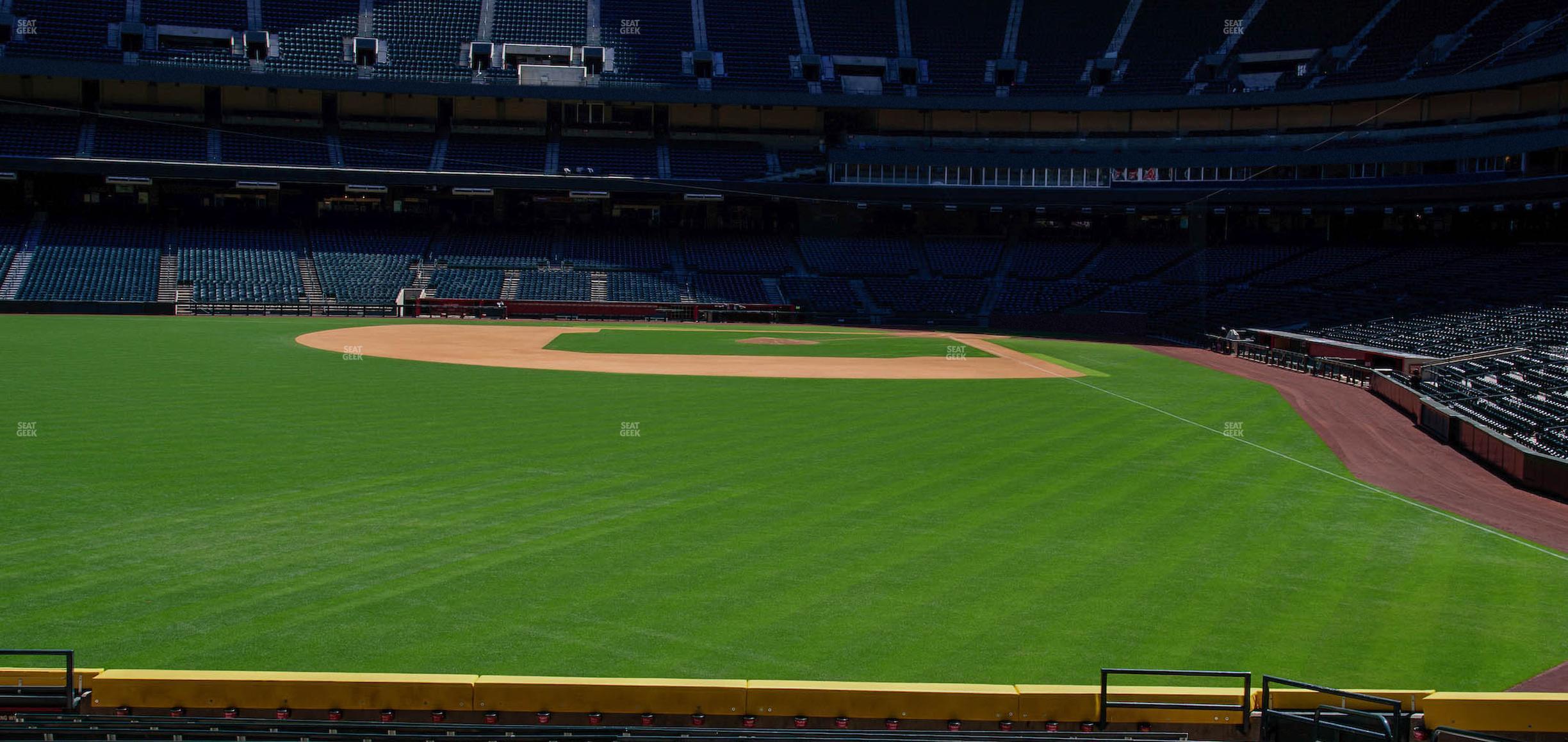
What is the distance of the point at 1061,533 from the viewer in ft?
50.0

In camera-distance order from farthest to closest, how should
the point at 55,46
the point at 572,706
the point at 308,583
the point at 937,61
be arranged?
the point at 937,61
the point at 55,46
the point at 308,583
the point at 572,706

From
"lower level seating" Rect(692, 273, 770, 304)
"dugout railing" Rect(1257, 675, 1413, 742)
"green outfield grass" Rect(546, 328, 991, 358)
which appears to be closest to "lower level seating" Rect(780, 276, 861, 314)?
"lower level seating" Rect(692, 273, 770, 304)

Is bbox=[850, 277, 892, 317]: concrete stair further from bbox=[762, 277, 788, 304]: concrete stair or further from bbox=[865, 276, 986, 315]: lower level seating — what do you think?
bbox=[762, 277, 788, 304]: concrete stair

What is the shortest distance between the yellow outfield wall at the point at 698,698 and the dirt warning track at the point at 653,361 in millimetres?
25648

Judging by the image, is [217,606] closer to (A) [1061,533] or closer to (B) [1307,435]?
(A) [1061,533]

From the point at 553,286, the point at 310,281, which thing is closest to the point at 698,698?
the point at 553,286

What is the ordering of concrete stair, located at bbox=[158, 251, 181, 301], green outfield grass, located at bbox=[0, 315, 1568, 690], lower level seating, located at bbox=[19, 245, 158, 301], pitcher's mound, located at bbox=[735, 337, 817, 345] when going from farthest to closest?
concrete stair, located at bbox=[158, 251, 181, 301], lower level seating, located at bbox=[19, 245, 158, 301], pitcher's mound, located at bbox=[735, 337, 817, 345], green outfield grass, located at bbox=[0, 315, 1568, 690]

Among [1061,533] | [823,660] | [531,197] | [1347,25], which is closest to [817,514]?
[1061,533]

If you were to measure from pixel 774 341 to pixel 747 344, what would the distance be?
2.99 metres

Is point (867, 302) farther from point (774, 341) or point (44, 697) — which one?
point (44, 697)

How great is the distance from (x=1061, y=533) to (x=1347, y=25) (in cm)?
6738

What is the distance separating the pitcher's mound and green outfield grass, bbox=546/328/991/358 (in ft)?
1.08

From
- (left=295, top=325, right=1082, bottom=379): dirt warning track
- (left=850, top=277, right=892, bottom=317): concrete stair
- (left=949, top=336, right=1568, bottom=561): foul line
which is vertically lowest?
(left=949, top=336, right=1568, bottom=561): foul line

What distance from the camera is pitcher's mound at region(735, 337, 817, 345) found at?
4928 centimetres
